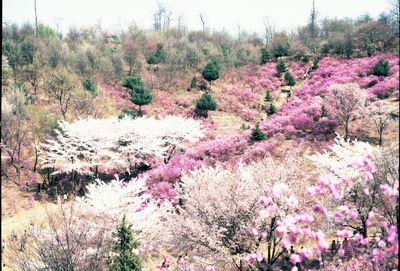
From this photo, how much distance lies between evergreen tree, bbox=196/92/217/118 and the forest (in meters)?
0.19

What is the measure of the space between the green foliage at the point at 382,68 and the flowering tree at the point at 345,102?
10.3 metres

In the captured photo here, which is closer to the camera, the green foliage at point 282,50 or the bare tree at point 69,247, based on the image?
the bare tree at point 69,247

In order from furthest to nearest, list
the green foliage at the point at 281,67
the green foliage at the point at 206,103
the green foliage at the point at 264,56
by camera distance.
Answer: the green foliage at the point at 264,56 → the green foliage at the point at 281,67 → the green foliage at the point at 206,103

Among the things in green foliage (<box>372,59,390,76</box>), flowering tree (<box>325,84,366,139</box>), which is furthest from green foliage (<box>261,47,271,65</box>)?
flowering tree (<box>325,84,366,139</box>)

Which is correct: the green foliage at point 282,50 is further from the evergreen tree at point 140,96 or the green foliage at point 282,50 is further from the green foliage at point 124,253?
the green foliage at point 124,253

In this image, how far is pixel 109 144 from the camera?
33062 mm

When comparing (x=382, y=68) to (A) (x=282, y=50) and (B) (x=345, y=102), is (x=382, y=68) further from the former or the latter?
(A) (x=282, y=50)

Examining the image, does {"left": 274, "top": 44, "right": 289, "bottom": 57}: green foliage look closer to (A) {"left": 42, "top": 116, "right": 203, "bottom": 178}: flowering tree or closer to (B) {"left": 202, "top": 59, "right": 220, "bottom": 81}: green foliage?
(B) {"left": 202, "top": 59, "right": 220, "bottom": 81}: green foliage

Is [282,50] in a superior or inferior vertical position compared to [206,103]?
superior

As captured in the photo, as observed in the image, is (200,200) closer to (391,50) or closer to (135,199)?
(135,199)

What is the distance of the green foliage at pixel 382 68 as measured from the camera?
36875 millimetres

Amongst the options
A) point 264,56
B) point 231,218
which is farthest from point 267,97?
point 231,218

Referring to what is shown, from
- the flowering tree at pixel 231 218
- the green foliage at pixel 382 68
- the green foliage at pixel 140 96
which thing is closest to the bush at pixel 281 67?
the green foliage at pixel 382 68

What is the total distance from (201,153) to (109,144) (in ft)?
28.5
